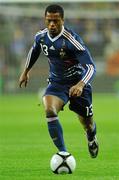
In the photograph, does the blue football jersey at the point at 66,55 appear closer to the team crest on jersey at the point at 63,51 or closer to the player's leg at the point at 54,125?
the team crest on jersey at the point at 63,51

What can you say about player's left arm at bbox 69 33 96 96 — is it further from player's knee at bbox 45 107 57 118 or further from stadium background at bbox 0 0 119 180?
stadium background at bbox 0 0 119 180

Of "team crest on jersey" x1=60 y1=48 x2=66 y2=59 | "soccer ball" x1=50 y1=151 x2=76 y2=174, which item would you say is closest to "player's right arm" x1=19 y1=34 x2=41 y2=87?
"team crest on jersey" x1=60 y1=48 x2=66 y2=59

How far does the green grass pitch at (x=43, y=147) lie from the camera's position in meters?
8.75

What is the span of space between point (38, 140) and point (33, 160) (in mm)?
4024

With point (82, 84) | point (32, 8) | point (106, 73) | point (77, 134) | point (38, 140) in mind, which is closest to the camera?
point (82, 84)

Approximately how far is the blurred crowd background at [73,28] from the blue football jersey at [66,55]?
2147 cm

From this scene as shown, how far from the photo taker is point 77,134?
53.2 feet

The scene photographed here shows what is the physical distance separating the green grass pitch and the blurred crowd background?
696 centimetres

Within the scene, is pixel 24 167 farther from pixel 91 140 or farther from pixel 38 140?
pixel 38 140

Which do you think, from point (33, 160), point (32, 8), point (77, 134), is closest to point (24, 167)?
point (33, 160)

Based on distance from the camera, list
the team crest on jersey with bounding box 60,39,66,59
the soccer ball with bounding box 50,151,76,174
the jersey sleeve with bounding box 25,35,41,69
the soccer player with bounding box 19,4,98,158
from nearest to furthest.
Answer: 1. the soccer ball with bounding box 50,151,76,174
2. the soccer player with bounding box 19,4,98,158
3. the team crest on jersey with bounding box 60,39,66,59
4. the jersey sleeve with bounding box 25,35,41,69

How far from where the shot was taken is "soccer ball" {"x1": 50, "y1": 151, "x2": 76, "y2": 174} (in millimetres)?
8750

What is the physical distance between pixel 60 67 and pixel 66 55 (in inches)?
8.5

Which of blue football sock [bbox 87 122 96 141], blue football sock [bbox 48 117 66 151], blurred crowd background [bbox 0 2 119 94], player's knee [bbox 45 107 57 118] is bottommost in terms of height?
blurred crowd background [bbox 0 2 119 94]
